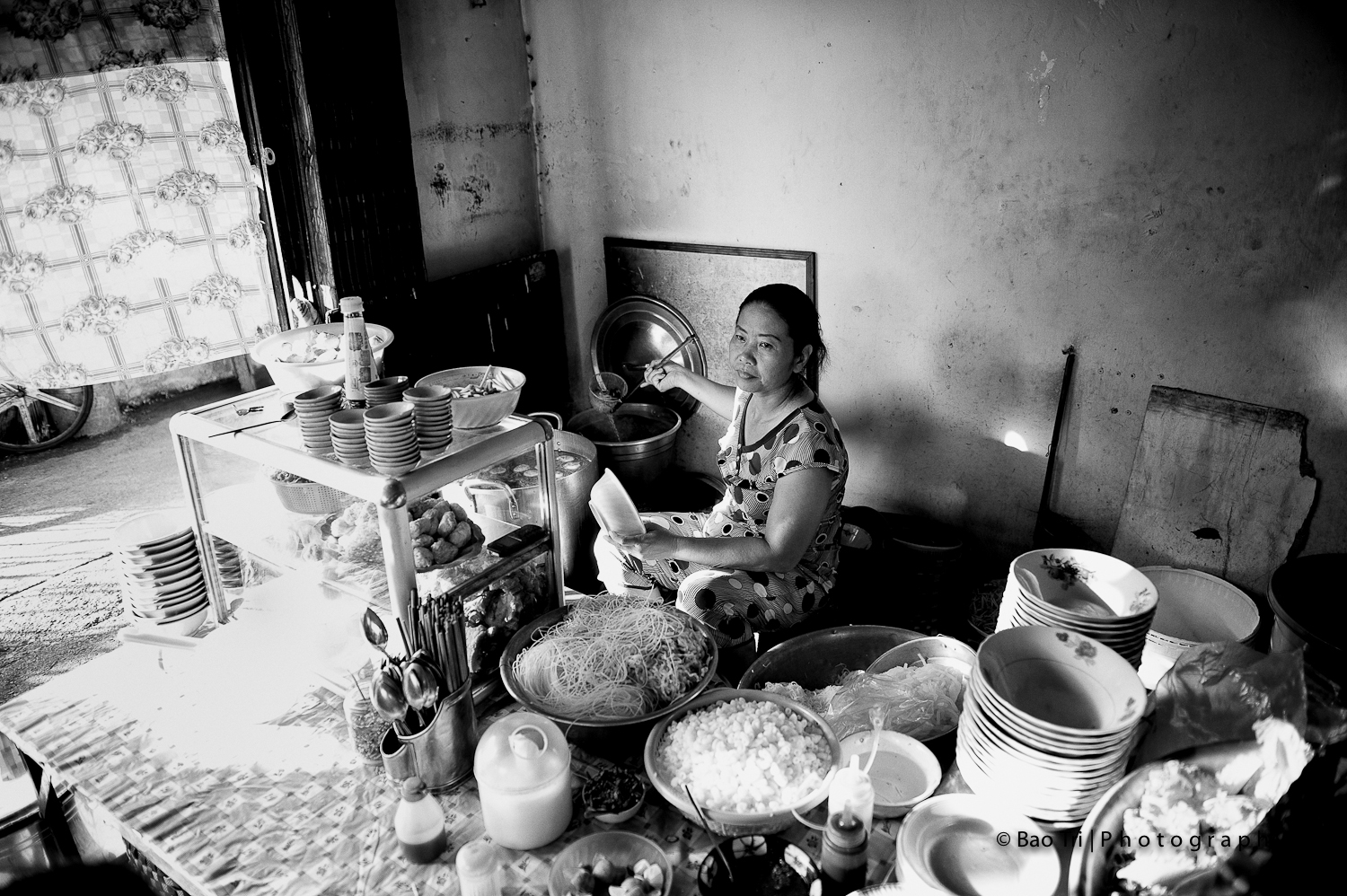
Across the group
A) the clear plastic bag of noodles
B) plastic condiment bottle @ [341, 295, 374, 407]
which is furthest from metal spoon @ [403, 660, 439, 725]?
the clear plastic bag of noodles

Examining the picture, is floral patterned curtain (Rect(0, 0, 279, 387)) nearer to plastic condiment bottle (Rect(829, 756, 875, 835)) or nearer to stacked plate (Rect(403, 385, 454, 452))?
stacked plate (Rect(403, 385, 454, 452))

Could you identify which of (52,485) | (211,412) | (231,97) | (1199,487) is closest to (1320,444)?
(1199,487)

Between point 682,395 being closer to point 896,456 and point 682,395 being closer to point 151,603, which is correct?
point 896,456

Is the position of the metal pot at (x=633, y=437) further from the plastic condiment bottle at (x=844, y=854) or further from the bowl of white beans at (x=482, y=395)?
the plastic condiment bottle at (x=844, y=854)

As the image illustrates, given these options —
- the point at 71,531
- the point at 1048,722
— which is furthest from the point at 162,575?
the point at 71,531

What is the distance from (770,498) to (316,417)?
1.65m

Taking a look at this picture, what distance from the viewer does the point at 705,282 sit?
15.6ft

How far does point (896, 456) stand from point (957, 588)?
2.52ft

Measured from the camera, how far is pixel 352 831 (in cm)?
198

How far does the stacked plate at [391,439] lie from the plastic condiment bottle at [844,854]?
1.34 metres

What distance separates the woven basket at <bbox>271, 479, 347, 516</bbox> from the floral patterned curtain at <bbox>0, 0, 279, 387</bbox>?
4.73 ft

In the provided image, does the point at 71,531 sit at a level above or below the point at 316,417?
below

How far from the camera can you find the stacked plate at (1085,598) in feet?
6.42

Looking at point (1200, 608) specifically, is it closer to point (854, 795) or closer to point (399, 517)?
point (854, 795)
